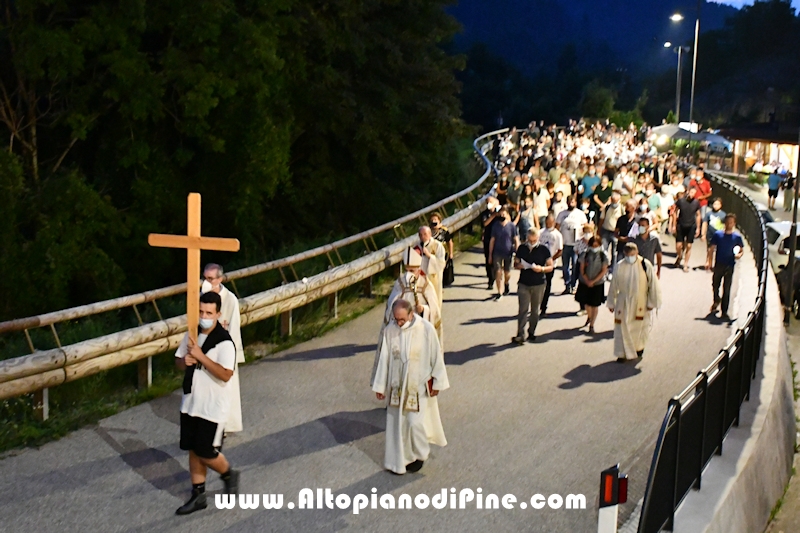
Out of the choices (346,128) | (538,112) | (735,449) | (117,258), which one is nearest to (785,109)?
(538,112)

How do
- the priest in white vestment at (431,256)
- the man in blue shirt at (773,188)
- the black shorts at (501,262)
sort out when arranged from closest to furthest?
the priest in white vestment at (431,256)
the black shorts at (501,262)
the man in blue shirt at (773,188)

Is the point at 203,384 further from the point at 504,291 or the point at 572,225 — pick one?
the point at 572,225

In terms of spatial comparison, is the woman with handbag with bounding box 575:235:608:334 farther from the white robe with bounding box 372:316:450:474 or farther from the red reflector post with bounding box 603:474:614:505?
the red reflector post with bounding box 603:474:614:505

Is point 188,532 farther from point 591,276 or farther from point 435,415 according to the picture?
point 591,276

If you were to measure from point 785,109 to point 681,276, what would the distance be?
66174mm

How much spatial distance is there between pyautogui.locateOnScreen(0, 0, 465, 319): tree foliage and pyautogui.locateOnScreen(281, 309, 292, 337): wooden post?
6.33 meters

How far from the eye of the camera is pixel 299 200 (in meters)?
23.9

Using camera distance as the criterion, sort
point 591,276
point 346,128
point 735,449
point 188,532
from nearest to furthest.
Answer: point 188,532
point 735,449
point 591,276
point 346,128

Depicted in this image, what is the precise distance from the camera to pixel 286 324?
1286 centimetres

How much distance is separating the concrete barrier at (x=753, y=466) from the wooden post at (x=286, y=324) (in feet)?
19.3

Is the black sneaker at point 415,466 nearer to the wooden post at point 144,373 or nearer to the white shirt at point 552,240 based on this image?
the wooden post at point 144,373

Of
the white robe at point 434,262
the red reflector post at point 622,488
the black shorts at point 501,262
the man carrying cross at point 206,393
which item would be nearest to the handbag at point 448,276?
the black shorts at point 501,262

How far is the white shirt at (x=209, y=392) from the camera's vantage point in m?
7.16

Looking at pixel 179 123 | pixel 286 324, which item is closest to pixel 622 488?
pixel 286 324
